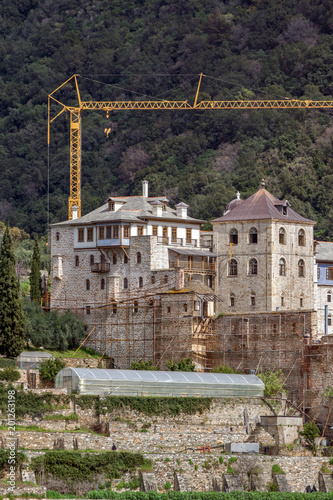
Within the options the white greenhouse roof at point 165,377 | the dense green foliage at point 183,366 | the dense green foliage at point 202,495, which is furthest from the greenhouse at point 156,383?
the dense green foliage at point 202,495

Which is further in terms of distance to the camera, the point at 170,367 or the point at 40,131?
the point at 40,131

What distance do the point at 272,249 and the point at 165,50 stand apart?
91.6 metres

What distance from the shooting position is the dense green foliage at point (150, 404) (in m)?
71.1

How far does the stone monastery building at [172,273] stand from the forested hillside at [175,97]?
36.0 metres

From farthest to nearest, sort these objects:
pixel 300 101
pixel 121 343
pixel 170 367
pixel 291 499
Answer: pixel 300 101
pixel 121 343
pixel 170 367
pixel 291 499

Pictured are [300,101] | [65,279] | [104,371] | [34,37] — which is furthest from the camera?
[34,37]

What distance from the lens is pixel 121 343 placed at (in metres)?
92.1

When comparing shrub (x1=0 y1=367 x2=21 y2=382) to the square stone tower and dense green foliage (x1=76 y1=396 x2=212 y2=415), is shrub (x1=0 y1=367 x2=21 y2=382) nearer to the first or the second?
dense green foliage (x1=76 y1=396 x2=212 y2=415)

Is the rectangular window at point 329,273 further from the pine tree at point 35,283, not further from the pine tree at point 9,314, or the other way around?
→ the pine tree at point 9,314

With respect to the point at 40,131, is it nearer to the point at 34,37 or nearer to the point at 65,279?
the point at 34,37

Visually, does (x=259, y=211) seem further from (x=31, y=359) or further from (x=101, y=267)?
(x=31, y=359)

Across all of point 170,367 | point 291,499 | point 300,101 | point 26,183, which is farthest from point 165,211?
point 26,183

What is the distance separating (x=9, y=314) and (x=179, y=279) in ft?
47.0

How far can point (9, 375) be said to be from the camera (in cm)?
Result: 7375
